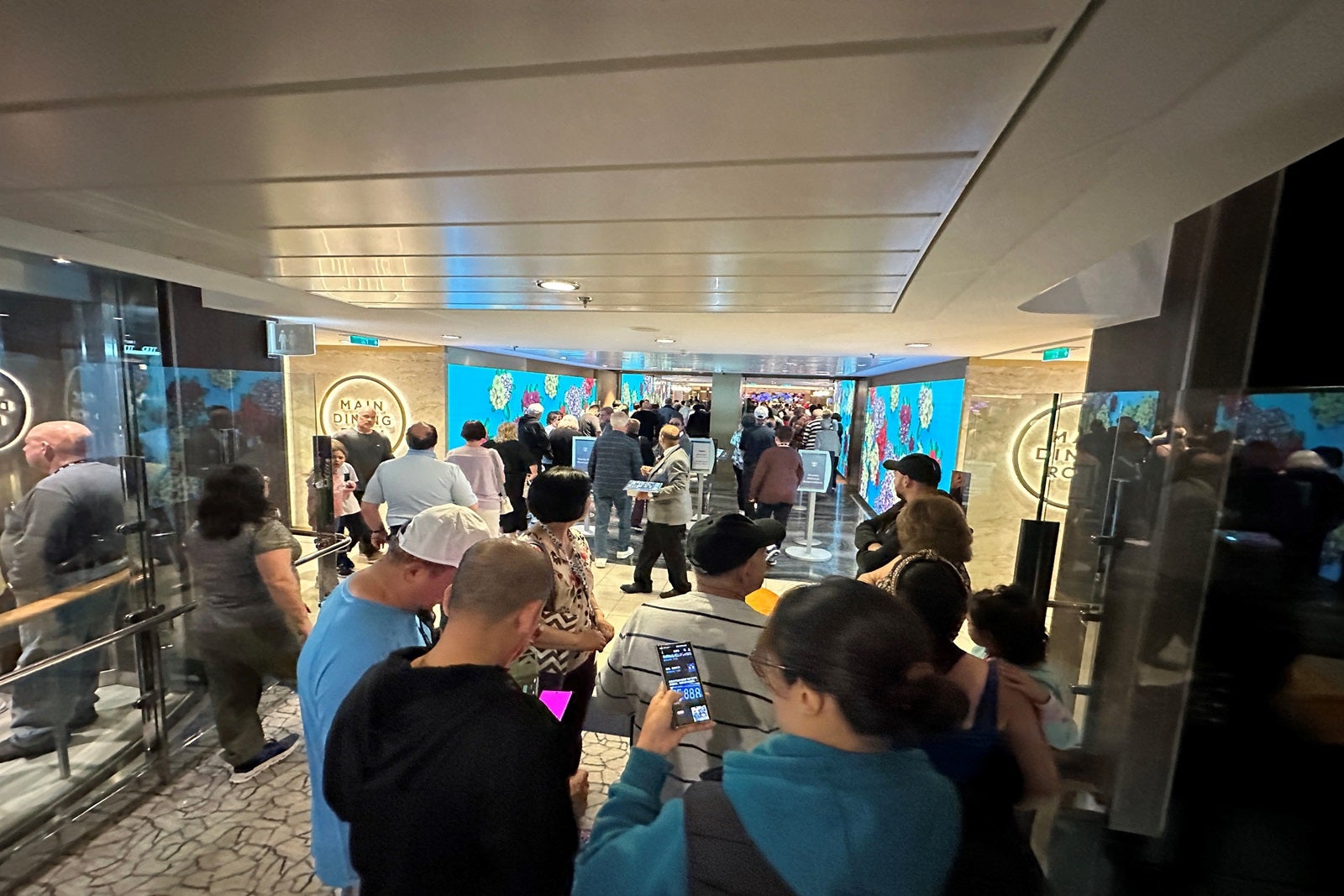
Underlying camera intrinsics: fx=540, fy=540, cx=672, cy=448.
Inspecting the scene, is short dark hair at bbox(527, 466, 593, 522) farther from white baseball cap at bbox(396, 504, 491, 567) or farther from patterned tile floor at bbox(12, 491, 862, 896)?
patterned tile floor at bbox(12, 491, 862, 896)

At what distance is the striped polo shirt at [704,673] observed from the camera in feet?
4.89

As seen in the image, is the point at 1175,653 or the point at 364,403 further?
the point at 364,403

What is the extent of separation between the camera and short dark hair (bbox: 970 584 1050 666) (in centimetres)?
170

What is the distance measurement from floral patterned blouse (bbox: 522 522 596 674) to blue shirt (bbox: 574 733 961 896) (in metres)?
1.28

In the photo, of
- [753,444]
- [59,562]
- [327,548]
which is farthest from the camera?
[753,444]

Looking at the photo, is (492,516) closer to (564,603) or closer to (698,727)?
(564,603)

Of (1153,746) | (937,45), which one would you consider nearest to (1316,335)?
(1153,746)

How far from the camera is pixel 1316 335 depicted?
4.91 ft

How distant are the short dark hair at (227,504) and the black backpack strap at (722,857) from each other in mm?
2702

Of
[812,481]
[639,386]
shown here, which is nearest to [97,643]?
[812,481]

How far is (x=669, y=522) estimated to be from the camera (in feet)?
16.0

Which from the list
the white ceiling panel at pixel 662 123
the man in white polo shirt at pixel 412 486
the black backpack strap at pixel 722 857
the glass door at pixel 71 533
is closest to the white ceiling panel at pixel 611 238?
the white ceiling panel at pixel 662 123

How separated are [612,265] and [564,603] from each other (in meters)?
1.34

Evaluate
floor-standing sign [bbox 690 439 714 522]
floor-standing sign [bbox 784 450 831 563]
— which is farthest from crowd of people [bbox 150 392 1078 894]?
floor-standing sign [bbox 690 439 714 522]
